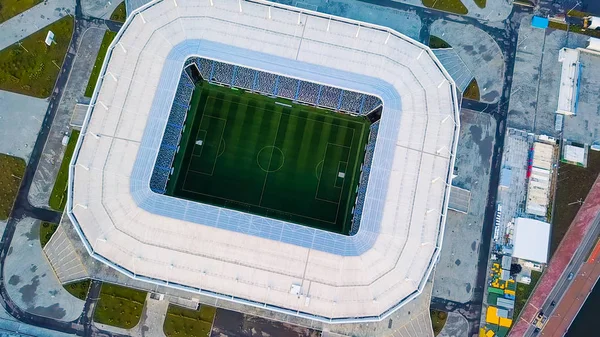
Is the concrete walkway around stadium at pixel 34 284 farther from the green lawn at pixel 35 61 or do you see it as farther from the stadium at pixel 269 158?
the green lawn at pixel 35 61

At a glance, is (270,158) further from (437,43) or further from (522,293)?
(522,293)

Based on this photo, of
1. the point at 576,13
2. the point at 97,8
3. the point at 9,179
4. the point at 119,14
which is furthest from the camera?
the point at 576,13

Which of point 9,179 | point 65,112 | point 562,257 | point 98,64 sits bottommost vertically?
point 9,179

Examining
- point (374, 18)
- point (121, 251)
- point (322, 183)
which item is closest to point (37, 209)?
point (121, 251)

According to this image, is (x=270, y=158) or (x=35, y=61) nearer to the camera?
(x=270, y=158)

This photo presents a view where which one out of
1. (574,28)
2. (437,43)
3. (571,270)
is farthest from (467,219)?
(574,28)

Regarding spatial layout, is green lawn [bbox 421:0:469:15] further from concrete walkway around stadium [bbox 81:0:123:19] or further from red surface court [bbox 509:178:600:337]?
concrete walkway around stadium [bbox 81:0:123:19]
